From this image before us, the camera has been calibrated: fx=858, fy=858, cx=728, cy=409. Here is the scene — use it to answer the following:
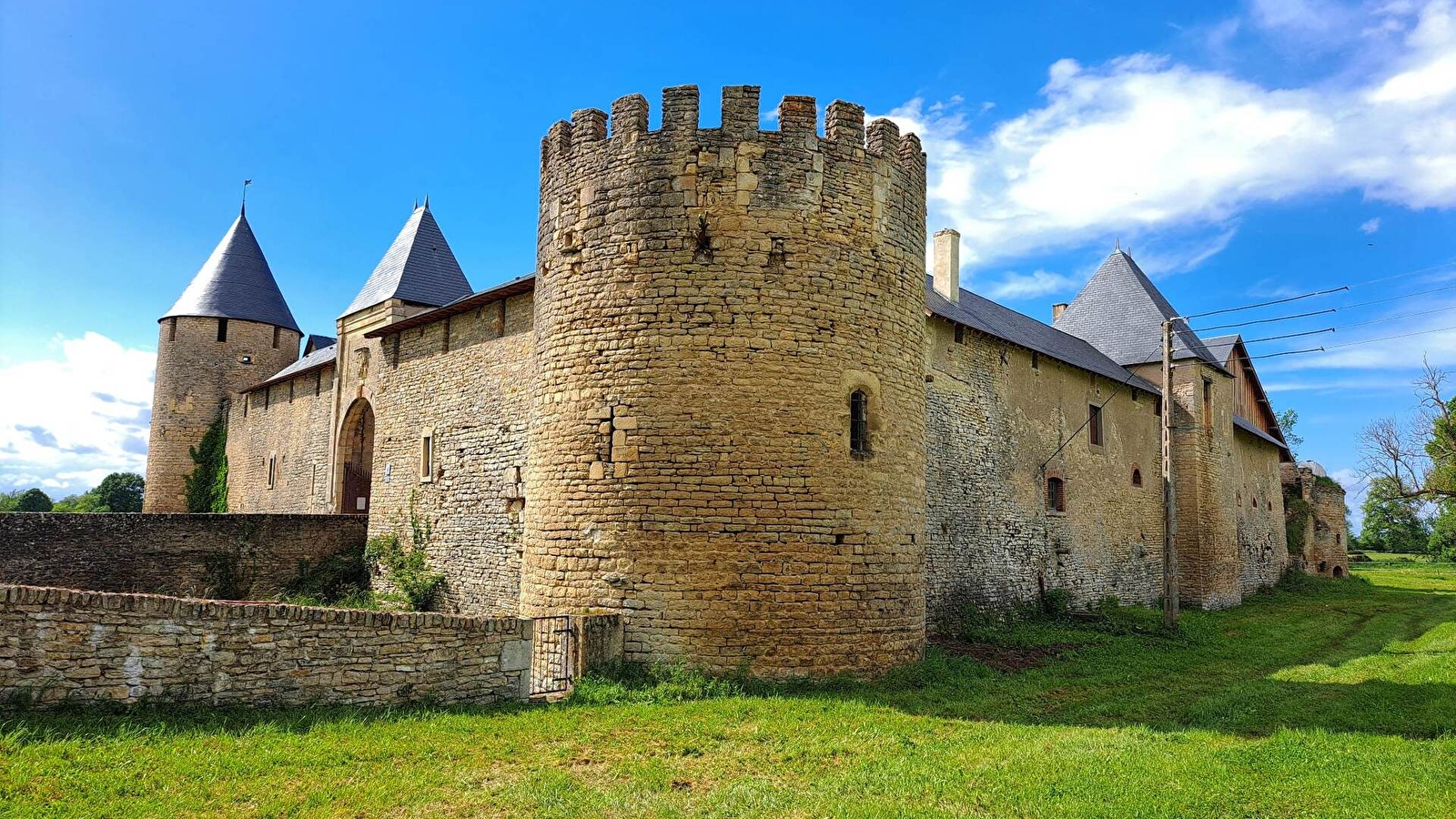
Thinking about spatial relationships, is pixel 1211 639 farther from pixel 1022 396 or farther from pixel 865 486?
pixel 865 486

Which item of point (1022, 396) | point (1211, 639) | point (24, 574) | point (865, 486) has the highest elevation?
point (1022, 396)

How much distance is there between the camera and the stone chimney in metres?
20.6

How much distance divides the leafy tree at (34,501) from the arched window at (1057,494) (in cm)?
6833

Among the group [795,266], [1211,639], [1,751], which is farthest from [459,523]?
[1211,639]

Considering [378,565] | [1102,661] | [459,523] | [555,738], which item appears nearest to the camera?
[555,738]

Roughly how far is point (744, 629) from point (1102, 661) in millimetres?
6825

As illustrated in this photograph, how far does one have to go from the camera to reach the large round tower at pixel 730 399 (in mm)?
9945

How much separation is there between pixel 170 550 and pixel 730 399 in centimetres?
1407

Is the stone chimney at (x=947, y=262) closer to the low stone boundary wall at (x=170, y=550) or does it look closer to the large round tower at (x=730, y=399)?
the large round tower at (x=730, y=399)

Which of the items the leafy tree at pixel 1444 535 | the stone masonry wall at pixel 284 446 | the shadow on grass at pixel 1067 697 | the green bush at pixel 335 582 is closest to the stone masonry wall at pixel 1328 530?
the leafy tree at pixel 1444 535

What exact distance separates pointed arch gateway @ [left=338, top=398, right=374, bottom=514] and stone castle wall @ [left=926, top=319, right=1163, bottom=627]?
15424mm

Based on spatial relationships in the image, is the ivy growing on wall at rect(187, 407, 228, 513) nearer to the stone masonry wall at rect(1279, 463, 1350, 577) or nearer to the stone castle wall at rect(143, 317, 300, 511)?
the stone castle wall at rect(143, 317, 300, 511)

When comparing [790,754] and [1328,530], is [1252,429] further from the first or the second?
[790,754]

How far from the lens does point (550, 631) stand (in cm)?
989
